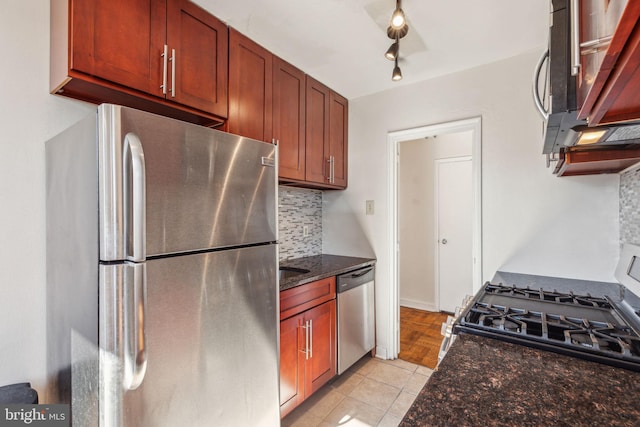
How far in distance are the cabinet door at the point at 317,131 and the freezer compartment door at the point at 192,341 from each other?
1.09m

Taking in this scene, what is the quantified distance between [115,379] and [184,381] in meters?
0.24

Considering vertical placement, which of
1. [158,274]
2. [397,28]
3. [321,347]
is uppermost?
[397,28]

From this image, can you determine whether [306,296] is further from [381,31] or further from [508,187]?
[381,31]

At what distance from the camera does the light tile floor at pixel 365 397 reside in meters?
1.85

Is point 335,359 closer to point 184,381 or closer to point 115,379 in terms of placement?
point 184,381

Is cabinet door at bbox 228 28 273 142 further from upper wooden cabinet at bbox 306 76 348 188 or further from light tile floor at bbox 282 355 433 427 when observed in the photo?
light tile floor at bbox 282 355 433 427

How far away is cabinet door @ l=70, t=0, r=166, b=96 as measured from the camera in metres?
1.16

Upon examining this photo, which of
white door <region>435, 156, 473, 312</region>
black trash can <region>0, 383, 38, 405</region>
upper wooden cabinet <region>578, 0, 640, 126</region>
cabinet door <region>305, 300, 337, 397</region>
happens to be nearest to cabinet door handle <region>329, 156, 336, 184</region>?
cabinet door <region>305, 300, 337, 397</region>

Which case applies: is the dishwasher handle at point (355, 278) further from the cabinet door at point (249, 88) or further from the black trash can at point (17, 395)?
the black trash can at point (17, 395)

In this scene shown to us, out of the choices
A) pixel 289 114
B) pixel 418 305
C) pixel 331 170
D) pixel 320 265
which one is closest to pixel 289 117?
pixel 289 114

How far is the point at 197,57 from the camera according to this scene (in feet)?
5.06

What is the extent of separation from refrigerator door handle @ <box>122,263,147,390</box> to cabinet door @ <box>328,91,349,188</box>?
185cm

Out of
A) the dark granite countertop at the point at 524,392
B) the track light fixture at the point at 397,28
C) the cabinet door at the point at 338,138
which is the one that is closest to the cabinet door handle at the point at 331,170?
the cabinet door at the point at 338,138

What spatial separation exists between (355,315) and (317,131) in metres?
1.52
